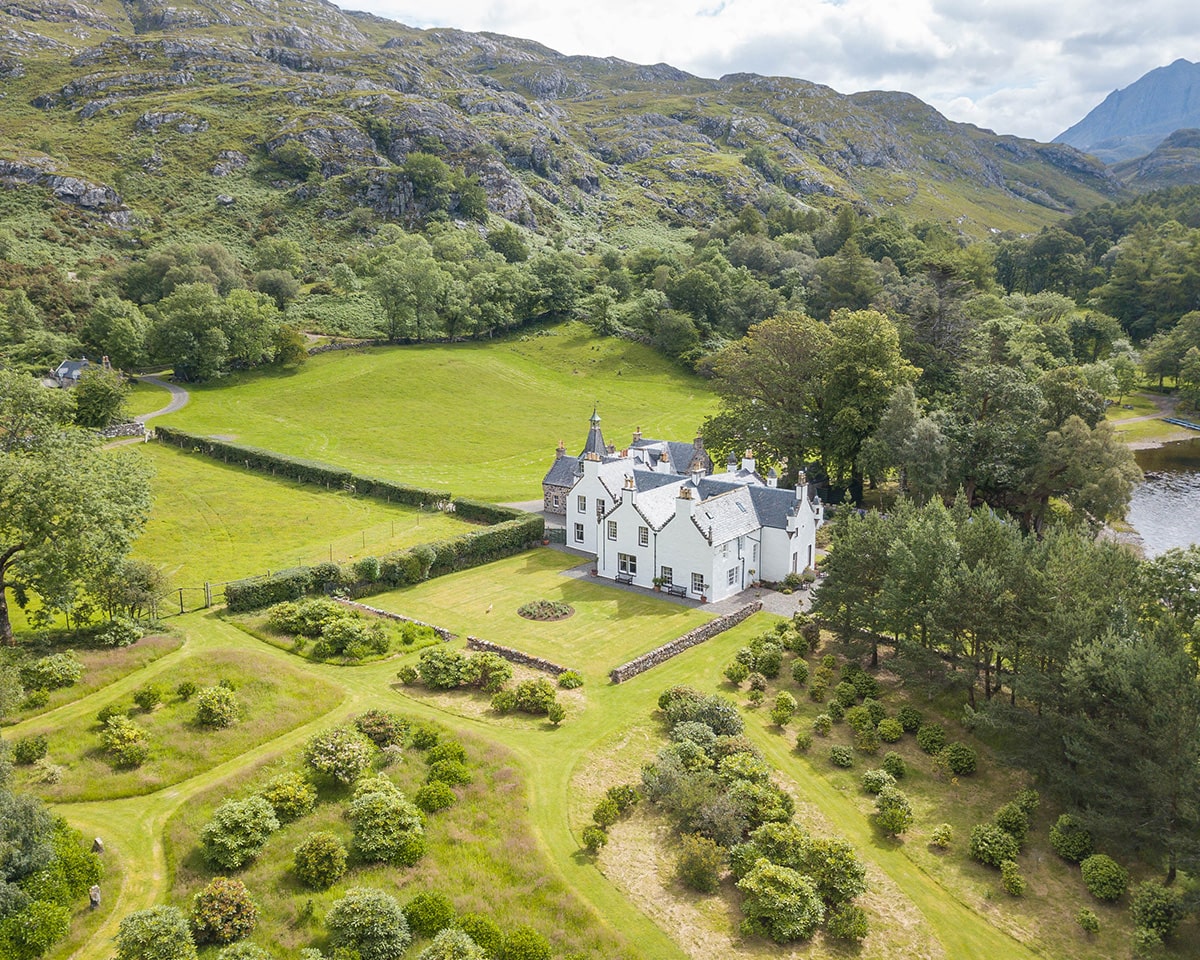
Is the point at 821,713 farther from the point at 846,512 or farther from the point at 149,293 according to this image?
the point at 149,293

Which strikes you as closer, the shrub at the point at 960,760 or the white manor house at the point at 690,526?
the shrub at the point at 960,760

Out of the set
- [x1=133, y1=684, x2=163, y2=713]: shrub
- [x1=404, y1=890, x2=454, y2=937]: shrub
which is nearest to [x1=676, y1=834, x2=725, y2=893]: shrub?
[x1=404, y1=890, x2=454, y2=937]: shrub

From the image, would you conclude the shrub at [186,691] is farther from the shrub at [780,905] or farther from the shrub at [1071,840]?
the shrub at [1071,840]

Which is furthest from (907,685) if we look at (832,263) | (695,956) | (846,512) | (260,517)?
(832,263)

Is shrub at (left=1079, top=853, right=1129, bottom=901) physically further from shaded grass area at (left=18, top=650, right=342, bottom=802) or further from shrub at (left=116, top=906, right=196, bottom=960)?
shaded grass area at (left=18, top=650, right=342, bottom=802)

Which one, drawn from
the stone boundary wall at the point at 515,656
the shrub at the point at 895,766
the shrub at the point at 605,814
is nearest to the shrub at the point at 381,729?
the stone boundary wall at the point at 515,656

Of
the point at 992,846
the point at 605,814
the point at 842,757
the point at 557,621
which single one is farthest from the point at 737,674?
the point at 992,846
